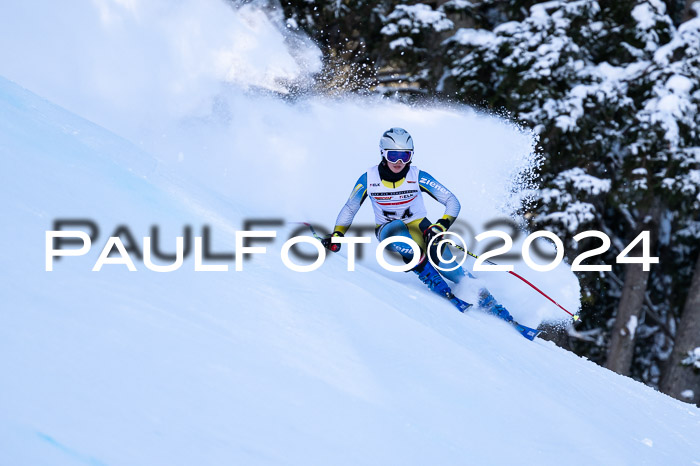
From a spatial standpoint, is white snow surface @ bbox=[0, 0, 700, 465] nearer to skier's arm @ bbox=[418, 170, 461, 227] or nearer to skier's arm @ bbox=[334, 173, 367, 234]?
skier's arm @ bbox=[334, 173, 367, 234]

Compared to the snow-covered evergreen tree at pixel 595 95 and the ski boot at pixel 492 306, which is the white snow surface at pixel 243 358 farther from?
the snow-covered evergreen tree at pixel 595 95

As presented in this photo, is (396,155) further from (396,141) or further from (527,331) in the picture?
(527,331)

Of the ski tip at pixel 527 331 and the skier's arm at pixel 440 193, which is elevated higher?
the skier's arm at pixel 440 193

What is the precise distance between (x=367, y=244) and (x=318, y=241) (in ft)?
4.71

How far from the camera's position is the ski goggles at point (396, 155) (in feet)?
18.2

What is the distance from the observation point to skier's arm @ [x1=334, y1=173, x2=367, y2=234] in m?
5.87

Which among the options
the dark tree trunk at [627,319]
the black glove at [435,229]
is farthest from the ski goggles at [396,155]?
the dark tree trunk at [627,319]

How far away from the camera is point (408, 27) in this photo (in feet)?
37.6

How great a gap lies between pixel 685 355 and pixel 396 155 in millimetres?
7147

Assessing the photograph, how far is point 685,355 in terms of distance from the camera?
35.0 feet

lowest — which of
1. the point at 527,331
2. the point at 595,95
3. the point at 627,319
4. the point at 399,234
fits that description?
the point at 627,319

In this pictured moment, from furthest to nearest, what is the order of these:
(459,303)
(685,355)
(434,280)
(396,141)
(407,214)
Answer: (685,355)
(407,214)
(434,280)
(459,303)
(396,141)

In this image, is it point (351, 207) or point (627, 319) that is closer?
point (351, 207)

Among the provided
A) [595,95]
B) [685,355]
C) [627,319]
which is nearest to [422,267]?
[595,95]
